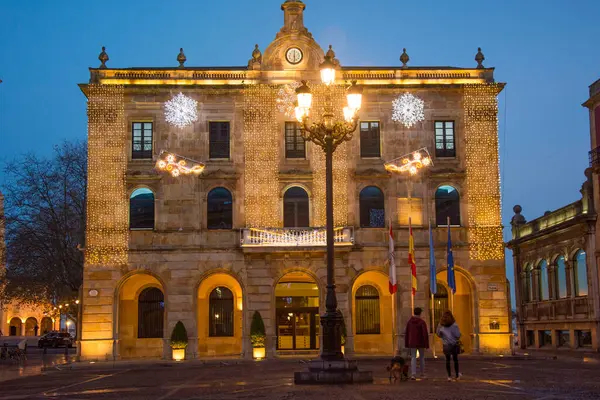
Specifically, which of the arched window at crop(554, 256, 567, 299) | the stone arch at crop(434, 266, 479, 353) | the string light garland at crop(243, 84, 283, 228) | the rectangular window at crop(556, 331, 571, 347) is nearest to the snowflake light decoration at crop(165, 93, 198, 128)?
the string light garland at crop(243, 84, 283, 228)

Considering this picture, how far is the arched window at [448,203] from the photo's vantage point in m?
39.5

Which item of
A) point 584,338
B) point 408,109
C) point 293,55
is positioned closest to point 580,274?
point 584,338

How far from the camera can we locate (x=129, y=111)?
130ft

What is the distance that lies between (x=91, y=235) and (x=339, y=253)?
36.5 ft

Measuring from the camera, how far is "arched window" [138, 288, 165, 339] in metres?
39.9

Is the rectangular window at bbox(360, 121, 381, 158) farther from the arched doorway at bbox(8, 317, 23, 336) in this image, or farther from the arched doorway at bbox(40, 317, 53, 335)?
the arched doorway at bbox(8, 317, 23, 336)

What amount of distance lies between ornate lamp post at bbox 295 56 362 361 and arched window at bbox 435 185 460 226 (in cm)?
1665

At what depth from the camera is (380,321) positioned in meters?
40.2

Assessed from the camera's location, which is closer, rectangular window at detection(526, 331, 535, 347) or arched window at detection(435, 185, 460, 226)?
arched window at detection(435, 185, 460, 226)

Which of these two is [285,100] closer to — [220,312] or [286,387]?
[220,312]

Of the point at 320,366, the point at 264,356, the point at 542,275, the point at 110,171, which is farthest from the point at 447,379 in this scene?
the point at 542,275

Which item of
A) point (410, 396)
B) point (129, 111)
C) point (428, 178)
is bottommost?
point (410, 396)

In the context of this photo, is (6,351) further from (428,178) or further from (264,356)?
(428,178)

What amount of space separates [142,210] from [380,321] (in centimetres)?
1204
